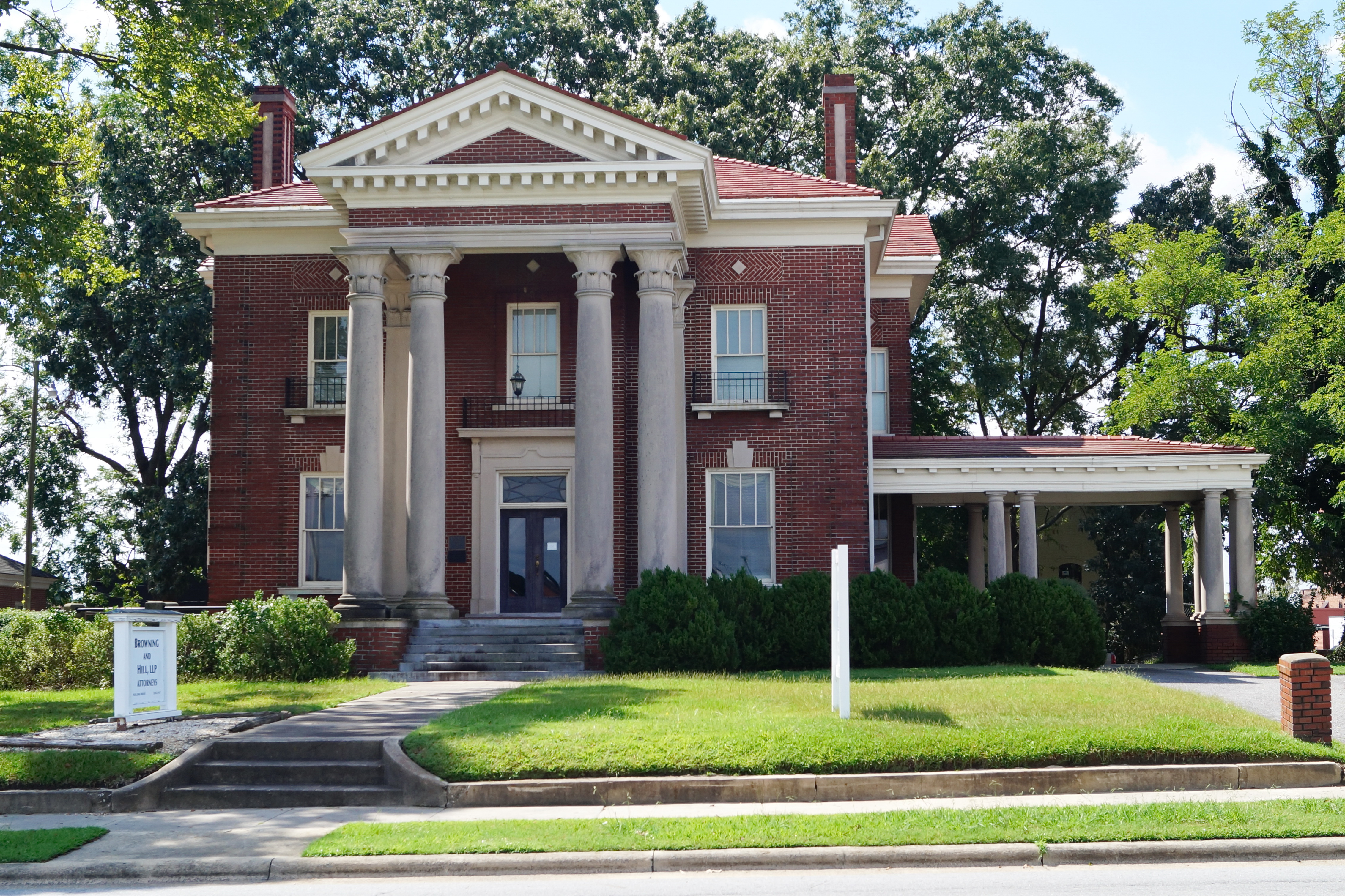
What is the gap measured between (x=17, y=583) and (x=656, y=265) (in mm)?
42071

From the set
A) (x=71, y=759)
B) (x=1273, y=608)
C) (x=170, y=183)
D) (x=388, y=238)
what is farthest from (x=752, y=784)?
(x=170, y=183)

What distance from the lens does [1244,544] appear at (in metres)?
28.9

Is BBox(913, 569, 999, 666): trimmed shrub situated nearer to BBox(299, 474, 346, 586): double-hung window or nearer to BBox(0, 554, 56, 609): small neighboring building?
BBox(299, 474, 346, 586): double-hung window

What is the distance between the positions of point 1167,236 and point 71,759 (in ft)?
142

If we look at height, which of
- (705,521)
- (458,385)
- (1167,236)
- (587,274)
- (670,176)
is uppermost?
(1167,236)

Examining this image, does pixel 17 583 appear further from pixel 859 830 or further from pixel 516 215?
pixel 859 830

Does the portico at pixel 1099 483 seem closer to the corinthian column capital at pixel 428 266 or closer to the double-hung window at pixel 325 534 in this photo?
the corinthian column capital at pixel 428 266

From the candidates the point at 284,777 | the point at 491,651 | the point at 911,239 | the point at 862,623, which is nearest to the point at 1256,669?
the point at 862,623

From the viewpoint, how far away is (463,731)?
13.8m

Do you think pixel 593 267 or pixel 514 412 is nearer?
pixel 593 267

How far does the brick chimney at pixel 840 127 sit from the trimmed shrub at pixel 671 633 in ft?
41.2

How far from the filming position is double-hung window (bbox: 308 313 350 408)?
26.9 meters

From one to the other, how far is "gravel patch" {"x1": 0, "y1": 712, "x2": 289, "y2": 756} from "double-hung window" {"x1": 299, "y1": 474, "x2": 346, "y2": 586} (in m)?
10.7

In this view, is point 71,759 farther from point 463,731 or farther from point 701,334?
point 701,334
